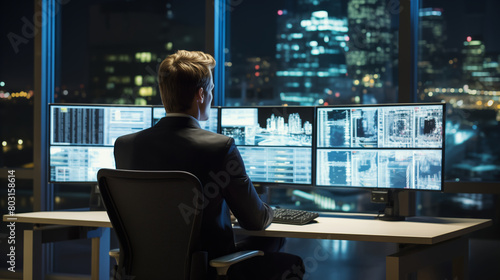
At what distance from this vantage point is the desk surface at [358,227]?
6.91 ft

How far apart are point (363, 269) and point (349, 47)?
1416 mm

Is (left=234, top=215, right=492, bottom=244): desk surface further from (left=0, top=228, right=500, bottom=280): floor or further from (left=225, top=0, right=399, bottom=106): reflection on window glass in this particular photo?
(left=225, top=0, right=399, bottom=106): reflection on window glass

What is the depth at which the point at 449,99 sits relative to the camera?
3.05 m

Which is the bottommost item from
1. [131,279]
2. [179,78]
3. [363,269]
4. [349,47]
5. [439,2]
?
[363,269]

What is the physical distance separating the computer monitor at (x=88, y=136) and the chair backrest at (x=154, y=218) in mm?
1209

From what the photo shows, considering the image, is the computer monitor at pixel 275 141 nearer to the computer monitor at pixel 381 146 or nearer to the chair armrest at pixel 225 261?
the computer monitor at pixel 381 146

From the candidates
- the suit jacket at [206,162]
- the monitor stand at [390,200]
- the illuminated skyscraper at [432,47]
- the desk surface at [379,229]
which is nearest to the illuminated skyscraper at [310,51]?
the illuminated skyscraper at [432,47]

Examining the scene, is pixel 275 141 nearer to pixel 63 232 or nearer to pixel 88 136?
pixel 88 136

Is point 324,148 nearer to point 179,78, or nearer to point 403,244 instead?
point 403,244

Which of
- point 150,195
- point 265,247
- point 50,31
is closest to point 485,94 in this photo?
point 265,247

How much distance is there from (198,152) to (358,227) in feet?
3.07

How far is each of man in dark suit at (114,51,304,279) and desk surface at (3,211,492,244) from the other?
295 millimetres

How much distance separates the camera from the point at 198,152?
178cm

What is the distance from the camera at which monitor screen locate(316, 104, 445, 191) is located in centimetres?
250
